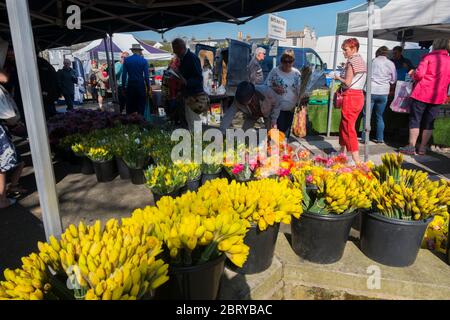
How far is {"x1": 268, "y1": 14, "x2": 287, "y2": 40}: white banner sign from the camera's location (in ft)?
20.9

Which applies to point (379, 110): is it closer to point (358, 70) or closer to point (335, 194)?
point (358, 70)

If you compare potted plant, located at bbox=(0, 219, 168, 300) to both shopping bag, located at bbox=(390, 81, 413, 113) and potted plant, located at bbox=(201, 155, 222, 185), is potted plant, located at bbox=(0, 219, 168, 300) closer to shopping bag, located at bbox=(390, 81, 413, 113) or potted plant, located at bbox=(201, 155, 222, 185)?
potted plant, located at bbox=(201, 155, 222, 185)

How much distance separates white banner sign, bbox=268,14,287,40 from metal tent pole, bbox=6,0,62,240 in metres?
5.71

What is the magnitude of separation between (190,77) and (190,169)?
221 centimetres

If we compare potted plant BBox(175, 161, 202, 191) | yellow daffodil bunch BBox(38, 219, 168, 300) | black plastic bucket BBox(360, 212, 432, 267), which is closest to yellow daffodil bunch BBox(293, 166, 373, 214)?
black plastic bucket BBox(360, 212, 432, 267)

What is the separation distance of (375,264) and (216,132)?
2.42 metres

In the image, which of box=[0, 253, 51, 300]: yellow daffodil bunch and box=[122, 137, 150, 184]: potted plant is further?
box=[122, 137, 150, 184]: potted plant

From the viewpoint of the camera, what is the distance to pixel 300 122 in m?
6.94

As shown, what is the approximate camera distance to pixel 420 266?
2078mm

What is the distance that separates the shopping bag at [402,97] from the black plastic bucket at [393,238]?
465 centimetres

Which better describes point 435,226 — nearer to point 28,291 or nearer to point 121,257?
point 121,257

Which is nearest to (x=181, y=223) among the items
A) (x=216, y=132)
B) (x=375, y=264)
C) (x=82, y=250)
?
(x=82, y=250)

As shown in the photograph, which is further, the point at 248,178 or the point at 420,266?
the point at 248,178

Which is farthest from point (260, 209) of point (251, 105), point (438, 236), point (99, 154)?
point (99, 154)
